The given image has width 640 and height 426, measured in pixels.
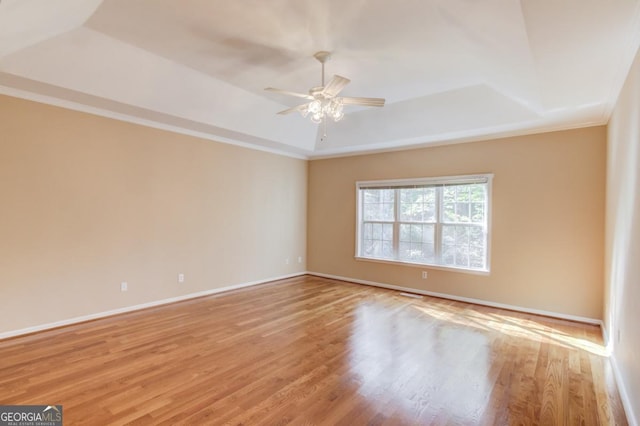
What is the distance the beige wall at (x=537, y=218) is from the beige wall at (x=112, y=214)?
302cm

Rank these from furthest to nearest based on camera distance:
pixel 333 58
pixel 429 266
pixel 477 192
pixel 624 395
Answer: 1. pixel 429 266
2. pixel 477 192
3. pixel 333 58
4. pixel 624 395

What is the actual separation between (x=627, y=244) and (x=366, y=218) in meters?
4.15

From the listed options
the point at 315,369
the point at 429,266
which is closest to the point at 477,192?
the point at 429,266

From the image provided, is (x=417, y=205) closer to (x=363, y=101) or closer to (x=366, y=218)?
(x=366, y=218)

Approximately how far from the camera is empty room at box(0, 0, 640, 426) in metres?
2.32

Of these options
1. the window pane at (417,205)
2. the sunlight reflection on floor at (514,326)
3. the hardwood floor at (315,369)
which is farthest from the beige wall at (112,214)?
the sunlight reflection on floor at (514,326)

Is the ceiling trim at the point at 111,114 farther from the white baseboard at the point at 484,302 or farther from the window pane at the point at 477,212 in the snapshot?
the window pane at the point at 477,212

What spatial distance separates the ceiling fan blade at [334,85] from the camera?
2.77 meters

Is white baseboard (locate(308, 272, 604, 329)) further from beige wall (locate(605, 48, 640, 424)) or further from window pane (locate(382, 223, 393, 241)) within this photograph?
beige wall (locate(605, 48, 640, 424))

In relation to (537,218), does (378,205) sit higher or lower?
higher

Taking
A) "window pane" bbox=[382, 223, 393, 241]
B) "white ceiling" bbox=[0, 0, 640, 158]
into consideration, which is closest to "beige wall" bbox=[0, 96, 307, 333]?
"white ceiling" bbox=[0, 0, 640, 158]

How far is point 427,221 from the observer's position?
5.51m

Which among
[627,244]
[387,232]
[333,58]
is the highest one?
[333,58]

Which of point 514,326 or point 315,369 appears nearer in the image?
point 315,369
